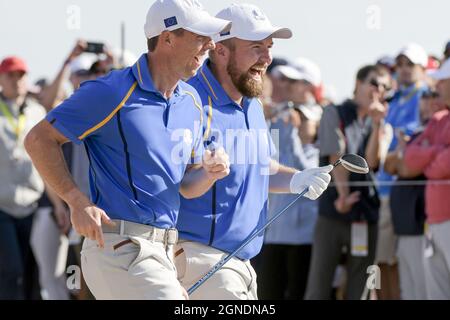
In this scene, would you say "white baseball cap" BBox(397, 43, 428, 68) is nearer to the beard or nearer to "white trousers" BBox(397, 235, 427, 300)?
"white trousers" BBox(397, 235, 427, 300)

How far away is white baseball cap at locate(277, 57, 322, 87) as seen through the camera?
37.3ft

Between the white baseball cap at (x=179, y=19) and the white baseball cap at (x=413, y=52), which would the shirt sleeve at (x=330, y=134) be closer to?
the white baseball cap at (x=413, y=52)

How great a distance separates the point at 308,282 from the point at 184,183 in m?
4.49

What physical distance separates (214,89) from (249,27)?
442 mm

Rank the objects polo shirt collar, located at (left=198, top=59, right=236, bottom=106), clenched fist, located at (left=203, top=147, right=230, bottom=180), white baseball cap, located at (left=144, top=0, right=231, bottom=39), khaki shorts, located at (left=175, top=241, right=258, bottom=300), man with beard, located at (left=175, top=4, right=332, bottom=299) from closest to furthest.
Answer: clenched fist, located at (left=203, top=147, right=230, bottom=180), white baseball cap, located at (left=144, top=0, right=231, bottom=39), khaki shorts, located at (left=175, top=241, right=258, bottom=300), man with beard, located at (left=175, top=4, right=332, bottom=299), polo shirt collar, located at (left=198, top=59, right=236, bottom=106)

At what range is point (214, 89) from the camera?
6.98 metres

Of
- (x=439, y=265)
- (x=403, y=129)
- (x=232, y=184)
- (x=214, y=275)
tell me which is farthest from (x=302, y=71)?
(x=214, y=275)

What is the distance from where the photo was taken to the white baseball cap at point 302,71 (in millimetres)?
11375

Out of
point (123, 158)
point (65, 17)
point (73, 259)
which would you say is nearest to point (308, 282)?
point (73, 259)

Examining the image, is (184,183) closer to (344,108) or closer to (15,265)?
(344,108)

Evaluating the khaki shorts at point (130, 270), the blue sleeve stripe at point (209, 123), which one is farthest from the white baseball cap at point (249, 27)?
the khaki shorts at point (130, 270)

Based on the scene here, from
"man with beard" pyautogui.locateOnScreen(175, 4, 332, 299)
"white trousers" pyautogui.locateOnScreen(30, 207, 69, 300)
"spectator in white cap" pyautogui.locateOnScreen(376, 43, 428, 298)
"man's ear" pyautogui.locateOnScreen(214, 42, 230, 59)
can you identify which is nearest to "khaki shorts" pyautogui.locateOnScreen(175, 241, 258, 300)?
"man with beard" pyautogui.locateOnScreen(175, 4, 332, 299)

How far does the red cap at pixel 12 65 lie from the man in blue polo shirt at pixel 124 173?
571 centimetres

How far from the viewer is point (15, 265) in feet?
36.6
